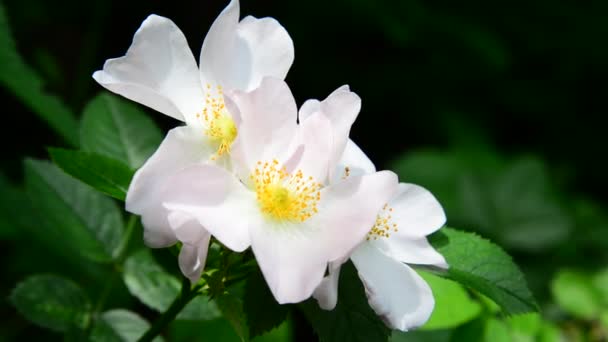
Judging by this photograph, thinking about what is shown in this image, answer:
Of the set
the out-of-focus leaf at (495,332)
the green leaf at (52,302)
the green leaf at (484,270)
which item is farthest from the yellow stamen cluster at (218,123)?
the out-of-focus leaf at (495,332)

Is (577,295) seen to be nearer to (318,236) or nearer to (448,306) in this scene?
(448,306)

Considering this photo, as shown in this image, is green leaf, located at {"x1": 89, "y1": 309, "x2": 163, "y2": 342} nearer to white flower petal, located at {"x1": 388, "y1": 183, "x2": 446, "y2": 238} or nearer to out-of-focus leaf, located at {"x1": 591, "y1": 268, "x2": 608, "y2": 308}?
white flower petal, located at {"x1": 388, "y1": 183, "x2": 446, "y2": 238}

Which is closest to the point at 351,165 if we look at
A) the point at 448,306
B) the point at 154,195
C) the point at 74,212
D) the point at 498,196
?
the point at 154,195

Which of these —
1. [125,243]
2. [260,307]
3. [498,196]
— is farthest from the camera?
[498,196]

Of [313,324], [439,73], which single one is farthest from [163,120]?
[313,324]

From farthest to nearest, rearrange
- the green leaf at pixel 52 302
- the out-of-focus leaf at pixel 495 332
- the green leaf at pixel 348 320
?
the out-of-focus leaf at pixel 495 332 < the green leaf at pixel 52 302 < the green leaf at pixel 348 320

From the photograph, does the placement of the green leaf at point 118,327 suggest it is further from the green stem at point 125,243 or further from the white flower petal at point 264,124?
the white flower petal at point 264,124
